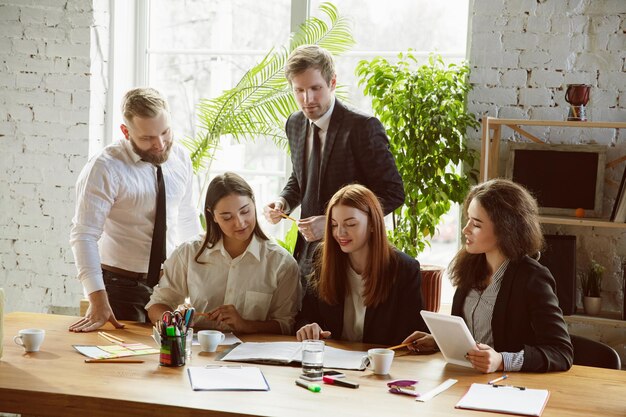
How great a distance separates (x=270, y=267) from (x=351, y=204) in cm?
40

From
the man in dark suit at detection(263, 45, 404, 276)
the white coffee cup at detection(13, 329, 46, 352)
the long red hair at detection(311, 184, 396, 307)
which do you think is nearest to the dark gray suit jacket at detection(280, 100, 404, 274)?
the man in dark suit at detection(263, 45, 404, 276)

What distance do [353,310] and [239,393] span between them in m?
0.78

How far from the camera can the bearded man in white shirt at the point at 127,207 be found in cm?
294

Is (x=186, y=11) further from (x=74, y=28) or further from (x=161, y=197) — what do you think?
(x=161, y=197)

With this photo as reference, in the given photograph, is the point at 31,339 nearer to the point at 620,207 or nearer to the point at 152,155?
the point at 152,155

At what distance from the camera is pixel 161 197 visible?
3102 mm

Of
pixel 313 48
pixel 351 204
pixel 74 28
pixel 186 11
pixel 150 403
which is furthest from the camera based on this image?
pixel 186 11

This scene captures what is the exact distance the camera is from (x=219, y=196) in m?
2.89

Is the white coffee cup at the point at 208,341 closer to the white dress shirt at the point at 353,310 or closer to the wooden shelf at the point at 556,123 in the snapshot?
the white dress shirt at the point at 353,310

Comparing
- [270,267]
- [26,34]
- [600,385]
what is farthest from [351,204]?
[26,34]

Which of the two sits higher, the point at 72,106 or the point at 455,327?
the point at 72,106

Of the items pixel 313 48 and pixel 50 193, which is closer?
pixel 313 48

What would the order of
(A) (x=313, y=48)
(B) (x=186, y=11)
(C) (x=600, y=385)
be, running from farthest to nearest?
(B) (x=186, y=11), (A) (x=313, y=48), (C) (x=600, y=385)

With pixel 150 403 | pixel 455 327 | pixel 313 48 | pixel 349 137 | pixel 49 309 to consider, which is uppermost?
pixel 313 48
